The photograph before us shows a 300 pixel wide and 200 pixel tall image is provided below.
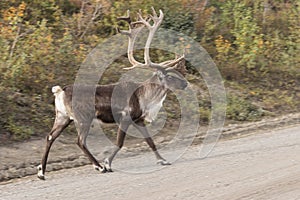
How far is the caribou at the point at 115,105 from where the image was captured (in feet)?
32.7

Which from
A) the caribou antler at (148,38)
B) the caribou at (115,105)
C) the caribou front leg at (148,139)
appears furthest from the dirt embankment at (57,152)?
the caribou antler at (148,38)

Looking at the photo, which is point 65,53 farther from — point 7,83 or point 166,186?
point 166,186

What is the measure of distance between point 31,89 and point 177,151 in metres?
3.44

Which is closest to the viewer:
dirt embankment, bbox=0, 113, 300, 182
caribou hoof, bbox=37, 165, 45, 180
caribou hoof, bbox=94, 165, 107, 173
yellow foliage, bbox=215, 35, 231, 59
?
caribou hoof, bbox=37, 165, 45, 180

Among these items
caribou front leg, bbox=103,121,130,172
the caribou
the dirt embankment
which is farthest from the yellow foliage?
caribou front leg, bbox=103,121,130,172

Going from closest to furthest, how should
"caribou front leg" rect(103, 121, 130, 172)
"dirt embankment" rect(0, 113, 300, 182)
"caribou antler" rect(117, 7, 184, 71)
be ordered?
"caribou front leg" rect(103, 121, 130, 172) < "dirt embankment" rect(0, 113, 300, 182) < "caribou antler" rect(117, 7, 184, 71)

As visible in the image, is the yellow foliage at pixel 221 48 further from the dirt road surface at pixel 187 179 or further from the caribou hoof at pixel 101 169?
the caribou hoof at pixel 101 169

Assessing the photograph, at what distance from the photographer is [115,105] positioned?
10188mm

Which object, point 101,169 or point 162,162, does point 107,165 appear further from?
point 162,162

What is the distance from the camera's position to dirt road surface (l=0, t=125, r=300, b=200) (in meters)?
8.47

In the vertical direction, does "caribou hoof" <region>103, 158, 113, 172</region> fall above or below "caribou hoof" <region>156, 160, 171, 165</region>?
above

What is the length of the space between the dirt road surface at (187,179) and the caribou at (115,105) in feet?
1.20

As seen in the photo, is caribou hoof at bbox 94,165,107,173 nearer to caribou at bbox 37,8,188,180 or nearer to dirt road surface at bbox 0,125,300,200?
caribou at bbox 37,8,188,180

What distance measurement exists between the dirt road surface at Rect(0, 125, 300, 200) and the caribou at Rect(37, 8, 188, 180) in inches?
14.4
